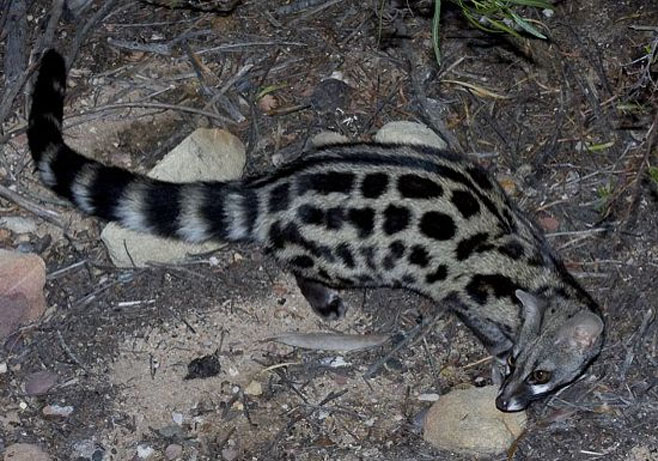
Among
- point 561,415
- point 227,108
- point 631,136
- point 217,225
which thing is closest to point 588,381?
point 561,415

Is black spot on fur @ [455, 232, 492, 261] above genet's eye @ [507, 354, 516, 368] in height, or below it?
above

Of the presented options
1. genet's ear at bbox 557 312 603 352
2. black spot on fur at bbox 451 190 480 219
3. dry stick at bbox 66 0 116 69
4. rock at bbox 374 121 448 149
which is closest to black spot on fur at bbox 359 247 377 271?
black spot on fur at bbox 451 190 480 219

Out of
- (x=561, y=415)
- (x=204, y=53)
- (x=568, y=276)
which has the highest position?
(x=204, y=53)

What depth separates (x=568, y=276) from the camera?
249 inches

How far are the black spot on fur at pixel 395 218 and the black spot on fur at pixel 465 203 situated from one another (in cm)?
25

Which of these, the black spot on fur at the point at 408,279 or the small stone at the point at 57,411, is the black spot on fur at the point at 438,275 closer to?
the black spot on fur at the point at 408,279

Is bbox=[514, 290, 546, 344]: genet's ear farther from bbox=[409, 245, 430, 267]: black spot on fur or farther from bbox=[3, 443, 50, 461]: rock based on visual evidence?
bbox=[3, 443, 50, 461]: rock

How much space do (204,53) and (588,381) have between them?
3.05 metres

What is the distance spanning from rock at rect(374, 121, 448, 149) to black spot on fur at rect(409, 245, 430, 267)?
2.81 ft

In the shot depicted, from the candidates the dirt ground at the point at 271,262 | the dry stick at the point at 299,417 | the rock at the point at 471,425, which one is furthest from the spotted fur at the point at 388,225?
the dry stick at the point at 299,417

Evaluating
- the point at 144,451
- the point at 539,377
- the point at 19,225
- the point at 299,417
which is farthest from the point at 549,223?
the point at 19,225

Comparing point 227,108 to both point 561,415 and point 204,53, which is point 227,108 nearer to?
point 204,53

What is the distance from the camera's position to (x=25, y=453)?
5.94 m

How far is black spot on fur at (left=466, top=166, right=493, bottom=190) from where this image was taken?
631 centimetres
